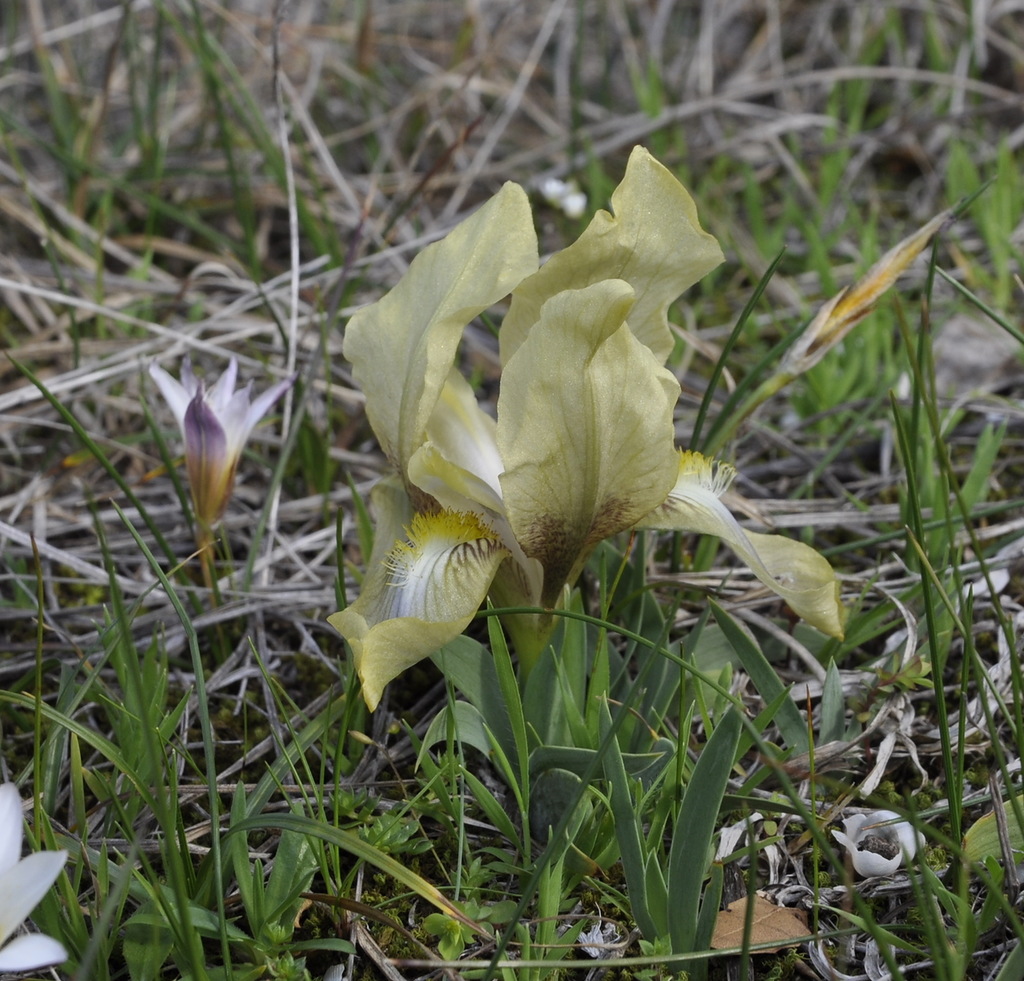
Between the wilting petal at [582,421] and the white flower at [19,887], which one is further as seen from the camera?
the wilting petal at [582,421]

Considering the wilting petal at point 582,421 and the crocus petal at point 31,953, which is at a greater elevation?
the wilting petal at point 582,421

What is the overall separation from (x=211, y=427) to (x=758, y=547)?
1.06 m

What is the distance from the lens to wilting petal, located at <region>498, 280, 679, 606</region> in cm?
144

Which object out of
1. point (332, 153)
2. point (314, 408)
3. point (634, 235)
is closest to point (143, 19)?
point (332, 153)

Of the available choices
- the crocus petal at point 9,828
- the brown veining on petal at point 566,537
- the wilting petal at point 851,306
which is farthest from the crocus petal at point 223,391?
the wilting petal at point 851,306

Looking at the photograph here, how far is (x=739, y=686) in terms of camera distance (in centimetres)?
193

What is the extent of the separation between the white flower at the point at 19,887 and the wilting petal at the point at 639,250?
0.92 metres

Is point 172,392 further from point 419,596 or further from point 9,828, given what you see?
point 9,828

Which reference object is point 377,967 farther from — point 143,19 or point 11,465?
point 143,19

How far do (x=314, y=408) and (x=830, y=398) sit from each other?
1.39 metres

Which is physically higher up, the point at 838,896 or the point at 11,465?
the point at 11,465

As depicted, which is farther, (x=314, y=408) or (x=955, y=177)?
(x=955, y=177)

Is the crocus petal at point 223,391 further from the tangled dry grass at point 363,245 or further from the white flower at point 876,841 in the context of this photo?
the white flower at point 876,841

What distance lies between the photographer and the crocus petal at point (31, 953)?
1116 mm
